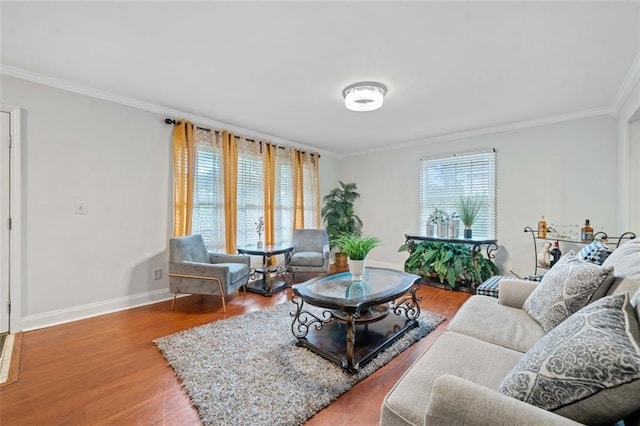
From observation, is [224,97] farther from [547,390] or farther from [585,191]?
[585,191]

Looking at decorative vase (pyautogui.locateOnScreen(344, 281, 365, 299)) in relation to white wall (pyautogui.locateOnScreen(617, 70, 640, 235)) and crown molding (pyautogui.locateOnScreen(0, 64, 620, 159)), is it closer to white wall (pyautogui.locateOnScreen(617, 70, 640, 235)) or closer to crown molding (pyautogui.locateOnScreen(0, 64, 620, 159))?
crown molding (pyautogui.locateOnScreen(0, 64, 620, 159))

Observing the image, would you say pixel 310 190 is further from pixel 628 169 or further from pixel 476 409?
pixel 476 409

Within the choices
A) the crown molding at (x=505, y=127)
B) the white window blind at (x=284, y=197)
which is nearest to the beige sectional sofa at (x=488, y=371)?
the crown molding at (x=505, y=127)

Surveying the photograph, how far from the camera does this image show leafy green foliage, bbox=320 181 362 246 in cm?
566

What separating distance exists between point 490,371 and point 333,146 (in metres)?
4.66

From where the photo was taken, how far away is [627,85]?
269 centimetres

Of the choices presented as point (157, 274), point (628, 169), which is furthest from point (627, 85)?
point (157, 274)

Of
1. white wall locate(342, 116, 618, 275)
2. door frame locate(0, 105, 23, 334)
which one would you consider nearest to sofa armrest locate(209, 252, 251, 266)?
door frame locate(0, 105, 23, 334)

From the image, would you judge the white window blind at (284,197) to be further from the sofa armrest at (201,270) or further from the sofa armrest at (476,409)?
the sofa armrest at (476,409)

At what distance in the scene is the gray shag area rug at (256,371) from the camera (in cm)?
159

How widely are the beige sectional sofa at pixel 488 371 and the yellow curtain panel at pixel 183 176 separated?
3235 mm

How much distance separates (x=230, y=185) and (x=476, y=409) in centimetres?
383

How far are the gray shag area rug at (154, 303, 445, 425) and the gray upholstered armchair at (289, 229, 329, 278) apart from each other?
57.1 inches

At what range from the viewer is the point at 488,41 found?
204 centimetres
